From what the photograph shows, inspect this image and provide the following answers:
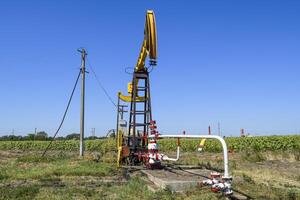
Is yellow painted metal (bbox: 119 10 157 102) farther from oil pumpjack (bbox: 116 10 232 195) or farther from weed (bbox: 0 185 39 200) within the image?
weed (bbox: 0 185 39 200)

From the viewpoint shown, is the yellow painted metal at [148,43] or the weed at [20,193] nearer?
the weed at [20,193]

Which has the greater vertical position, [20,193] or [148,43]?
[148,43]

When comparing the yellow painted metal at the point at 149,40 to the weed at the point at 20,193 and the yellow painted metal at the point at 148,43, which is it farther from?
the weed at the point at 20,193

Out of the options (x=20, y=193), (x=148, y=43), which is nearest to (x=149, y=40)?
(x=148, y=43)

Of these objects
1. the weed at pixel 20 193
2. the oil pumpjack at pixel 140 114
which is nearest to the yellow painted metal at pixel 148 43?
the oil pumpjack at pixel 140 114

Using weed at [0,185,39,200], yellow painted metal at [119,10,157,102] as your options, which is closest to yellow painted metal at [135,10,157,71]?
yellow painted metal at [119,10,157,102]

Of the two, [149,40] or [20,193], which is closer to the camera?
[20,193]

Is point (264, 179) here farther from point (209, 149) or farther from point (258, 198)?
point (209, 149)

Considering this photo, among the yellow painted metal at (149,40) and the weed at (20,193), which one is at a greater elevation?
the yellow painted metal at (149,40)

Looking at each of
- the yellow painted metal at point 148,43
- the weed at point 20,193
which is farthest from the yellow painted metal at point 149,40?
the weed at point 20,193

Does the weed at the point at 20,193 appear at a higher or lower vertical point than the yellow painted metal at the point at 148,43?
lower

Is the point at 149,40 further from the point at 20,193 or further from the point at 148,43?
the point at 20,193

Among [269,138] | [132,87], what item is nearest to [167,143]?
[269,138]

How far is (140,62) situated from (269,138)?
51.9 feet
